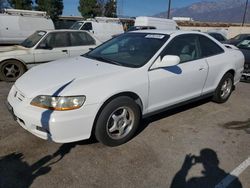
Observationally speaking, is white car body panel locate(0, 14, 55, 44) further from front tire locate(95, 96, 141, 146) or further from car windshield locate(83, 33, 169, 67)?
front tire locate(95, 96, 141, 146)

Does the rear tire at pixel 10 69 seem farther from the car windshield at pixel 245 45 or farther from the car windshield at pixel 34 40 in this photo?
the car windshield at pixel 245 45

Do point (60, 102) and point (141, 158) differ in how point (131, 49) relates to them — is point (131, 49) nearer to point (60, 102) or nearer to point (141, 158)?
point (60, 102)

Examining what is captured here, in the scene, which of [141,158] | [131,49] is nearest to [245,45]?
[131,49]

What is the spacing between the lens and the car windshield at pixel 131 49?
386 centimetres

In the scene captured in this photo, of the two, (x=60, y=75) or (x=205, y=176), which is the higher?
(x=60, y=75)

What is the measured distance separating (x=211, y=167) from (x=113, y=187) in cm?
128

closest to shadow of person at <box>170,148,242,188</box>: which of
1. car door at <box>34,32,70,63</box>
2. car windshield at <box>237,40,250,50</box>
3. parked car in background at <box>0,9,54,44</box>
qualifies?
car door at <box>34,32,70,63</box>

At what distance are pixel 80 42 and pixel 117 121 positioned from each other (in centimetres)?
486

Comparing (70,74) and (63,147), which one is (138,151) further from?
(70,74)

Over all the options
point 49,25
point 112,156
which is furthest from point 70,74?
point 49,25

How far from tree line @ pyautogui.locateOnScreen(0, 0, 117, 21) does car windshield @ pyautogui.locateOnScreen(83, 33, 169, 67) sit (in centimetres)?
2985

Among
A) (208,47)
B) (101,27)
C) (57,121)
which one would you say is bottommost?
(57,121)

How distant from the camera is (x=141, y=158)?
10.8 ft

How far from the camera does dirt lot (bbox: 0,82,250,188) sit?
2.87 m
